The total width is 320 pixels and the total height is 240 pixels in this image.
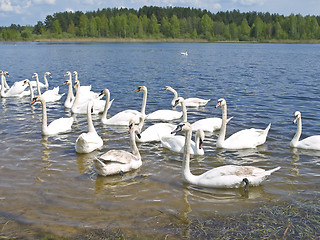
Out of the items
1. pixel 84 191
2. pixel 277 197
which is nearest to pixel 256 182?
pixel 277 197

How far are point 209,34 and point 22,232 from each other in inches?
5366

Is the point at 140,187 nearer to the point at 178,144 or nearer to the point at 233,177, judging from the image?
the point at 233,177

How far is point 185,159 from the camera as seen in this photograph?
24.2ft

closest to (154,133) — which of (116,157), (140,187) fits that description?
(116,157)

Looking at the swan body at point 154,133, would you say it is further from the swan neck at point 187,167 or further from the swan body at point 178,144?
the swan neck at point 187,167

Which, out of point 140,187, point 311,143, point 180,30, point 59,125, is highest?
point 180,30

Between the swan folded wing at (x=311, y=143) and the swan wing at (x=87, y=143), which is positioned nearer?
the swan wing at (x=87, y=143)

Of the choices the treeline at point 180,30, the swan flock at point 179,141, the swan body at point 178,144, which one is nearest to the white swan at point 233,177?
the swan flock at point 179,141

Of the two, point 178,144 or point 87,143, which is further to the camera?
point 178,144

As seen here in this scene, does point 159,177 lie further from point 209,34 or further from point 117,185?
point 209,34

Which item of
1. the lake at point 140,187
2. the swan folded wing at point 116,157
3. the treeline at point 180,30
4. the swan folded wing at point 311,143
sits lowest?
the lake at point 140,187

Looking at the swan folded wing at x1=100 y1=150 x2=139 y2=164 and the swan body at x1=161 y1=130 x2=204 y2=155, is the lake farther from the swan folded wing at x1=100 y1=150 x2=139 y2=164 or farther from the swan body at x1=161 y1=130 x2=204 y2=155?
the swan folded wing at x1=100 y1=150 x2=139 y2=164

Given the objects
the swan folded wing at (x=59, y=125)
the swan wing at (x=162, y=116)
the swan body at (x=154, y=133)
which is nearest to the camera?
the swan body at (x=154, y=133)

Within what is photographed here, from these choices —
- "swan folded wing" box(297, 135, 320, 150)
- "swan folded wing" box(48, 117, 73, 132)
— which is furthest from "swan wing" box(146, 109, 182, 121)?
"swan folded wing" box(297, 135, 320, 150)
